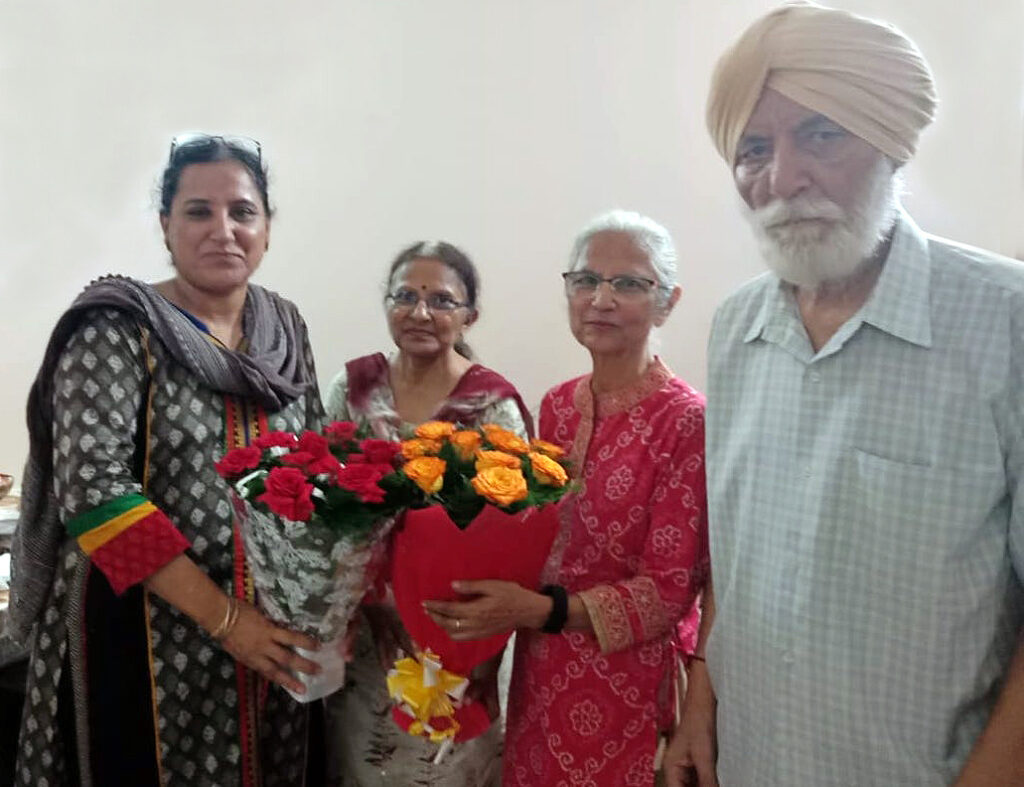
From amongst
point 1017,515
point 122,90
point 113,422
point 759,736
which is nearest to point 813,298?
point 1017,515

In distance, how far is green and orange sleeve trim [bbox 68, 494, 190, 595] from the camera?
46.4 inches

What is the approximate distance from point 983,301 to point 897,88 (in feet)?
1.01

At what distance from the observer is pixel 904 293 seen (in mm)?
989

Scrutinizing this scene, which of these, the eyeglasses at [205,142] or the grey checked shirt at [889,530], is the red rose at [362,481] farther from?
the eyeglasses at [205,142]

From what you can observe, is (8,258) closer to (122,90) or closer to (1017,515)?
(122,90)

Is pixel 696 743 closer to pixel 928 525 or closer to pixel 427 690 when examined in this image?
pixel 427 690

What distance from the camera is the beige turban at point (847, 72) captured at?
1.00 m

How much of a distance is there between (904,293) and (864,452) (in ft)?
0.71

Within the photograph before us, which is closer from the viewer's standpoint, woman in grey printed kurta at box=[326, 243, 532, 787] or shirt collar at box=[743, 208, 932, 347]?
shirt collar at box=[743, 208, 932, 347]

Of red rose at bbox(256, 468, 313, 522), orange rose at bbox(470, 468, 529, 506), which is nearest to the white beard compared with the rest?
orange rose at bbox(470, 468, 529, 506)

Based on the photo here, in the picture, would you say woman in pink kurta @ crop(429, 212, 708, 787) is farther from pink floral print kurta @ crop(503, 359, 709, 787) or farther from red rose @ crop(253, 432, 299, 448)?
red rose @ crop(253, 432, 299, 448)

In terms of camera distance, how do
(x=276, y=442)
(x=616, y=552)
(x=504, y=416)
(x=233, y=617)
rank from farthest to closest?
(x=504, y=416), (x=616, y=552), (x=233, y=617), (x=276, y=442)

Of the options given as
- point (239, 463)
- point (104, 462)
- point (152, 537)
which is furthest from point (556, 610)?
point (104, 462)

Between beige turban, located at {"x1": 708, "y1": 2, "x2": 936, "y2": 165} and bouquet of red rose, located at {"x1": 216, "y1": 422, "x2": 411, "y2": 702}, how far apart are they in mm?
754
